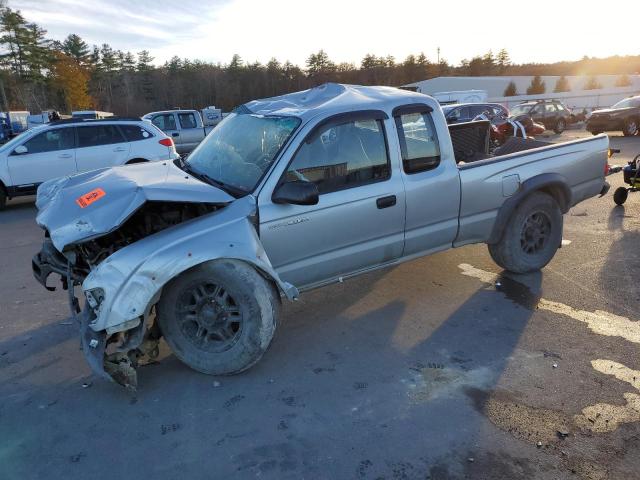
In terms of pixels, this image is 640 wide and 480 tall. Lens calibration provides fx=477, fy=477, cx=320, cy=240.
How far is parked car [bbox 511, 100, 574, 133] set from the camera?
2334cm

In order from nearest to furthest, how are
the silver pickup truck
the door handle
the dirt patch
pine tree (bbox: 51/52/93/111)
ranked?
the dirt patch
the silver pickup truck
the door handle
pine tree (bbox: 51/52/93/111)

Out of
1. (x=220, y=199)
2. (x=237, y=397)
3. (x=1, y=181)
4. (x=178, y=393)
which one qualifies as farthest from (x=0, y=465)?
(x=1, y=181)

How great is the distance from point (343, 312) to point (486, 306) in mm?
1340

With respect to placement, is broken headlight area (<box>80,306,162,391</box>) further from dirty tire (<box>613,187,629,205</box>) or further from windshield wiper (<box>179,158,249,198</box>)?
dirty tire (<box>613,187,629,205</box>)

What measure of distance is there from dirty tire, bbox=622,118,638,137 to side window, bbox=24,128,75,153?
2052cm

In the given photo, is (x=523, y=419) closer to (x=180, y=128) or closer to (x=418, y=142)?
(x=418, y=142)

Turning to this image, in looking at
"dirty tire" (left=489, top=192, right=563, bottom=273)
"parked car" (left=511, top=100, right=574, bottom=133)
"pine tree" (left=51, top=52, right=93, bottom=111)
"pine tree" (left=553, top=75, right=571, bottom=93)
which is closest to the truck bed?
"dirty tire" (left=489, top=192, right=563, bottom=273)

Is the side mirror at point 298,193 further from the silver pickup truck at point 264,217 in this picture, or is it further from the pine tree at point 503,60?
the pine tree at point 503,60

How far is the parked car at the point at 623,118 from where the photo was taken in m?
19.7

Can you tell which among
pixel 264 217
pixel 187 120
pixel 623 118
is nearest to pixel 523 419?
pixel 264 217

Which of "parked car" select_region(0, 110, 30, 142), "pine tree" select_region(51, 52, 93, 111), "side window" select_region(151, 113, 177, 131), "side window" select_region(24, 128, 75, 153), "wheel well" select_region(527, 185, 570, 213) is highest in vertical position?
"pine tree" select_region(51, 52, 93, 111)

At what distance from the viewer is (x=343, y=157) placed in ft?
12.7

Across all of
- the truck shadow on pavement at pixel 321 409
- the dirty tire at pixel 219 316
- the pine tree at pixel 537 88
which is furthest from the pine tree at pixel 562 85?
the dirty tire at pixel 219 316

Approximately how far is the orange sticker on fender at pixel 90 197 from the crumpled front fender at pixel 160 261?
489 millimetres
